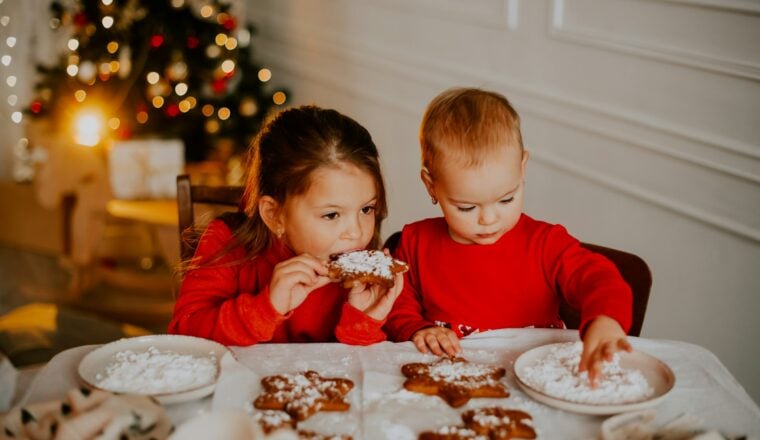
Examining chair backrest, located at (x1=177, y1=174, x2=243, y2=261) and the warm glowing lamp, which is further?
the warm glowing lamp

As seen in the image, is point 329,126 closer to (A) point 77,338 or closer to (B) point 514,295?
(B) point 514,295

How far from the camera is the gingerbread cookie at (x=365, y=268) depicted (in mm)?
1896

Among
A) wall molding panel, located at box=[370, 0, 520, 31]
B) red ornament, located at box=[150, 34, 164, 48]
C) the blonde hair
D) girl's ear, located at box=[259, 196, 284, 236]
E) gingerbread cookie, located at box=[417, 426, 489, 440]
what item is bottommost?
gingerbread cookie, located at box=[417, 426, 489, 440]

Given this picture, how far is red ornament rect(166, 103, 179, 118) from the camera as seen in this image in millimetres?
5203

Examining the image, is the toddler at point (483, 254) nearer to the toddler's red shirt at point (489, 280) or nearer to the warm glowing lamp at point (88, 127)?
the toddler's red shirt at point (489, 280)

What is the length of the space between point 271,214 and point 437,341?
1.91ft

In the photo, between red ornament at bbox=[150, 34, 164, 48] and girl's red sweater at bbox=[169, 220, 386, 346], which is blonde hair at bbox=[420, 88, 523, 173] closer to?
girl's red sweater at bbox=[169, 220, 386, 346]

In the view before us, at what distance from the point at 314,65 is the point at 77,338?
Result: 263cm

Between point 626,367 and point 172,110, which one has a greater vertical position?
point 626,367

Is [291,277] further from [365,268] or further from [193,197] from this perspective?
[193,197]

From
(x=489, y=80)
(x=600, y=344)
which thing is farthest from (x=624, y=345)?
(x=489, y=80)

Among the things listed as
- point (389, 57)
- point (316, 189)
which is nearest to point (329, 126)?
point (316, 189)

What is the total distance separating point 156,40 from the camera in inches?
199

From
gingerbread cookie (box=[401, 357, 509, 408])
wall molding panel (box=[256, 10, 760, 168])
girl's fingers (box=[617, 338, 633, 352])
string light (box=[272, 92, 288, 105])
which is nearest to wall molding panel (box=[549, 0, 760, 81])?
wall molding panel (box=[256, 10, 760, 168])
